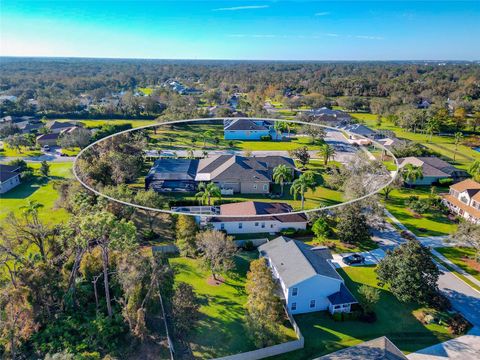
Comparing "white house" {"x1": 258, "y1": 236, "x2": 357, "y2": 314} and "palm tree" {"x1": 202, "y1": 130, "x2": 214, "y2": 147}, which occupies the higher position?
"palm tree" {"x1": 202, "y1": 130, "x2": 214, "y2": 147}

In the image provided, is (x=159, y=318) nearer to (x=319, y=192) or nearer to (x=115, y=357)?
(x=115, y=357)

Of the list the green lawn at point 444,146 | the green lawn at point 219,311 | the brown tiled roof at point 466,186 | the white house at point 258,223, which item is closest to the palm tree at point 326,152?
the white house at point 258,223

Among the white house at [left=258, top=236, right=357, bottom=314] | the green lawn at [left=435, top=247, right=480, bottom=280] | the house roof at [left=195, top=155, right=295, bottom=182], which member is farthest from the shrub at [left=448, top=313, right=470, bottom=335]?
the house roof at [left=195, top=155, right=295, bottom=182]

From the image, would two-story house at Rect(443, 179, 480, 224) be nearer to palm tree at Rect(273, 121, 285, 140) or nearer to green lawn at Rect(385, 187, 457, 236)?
green lawn at Rect(385, 187, 457, 236)

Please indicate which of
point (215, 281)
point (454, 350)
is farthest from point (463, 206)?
point (215, 281)

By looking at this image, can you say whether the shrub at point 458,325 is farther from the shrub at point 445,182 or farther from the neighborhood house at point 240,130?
the shrub at point 445,182

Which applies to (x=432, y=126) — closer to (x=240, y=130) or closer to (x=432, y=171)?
(x=432, y=171)

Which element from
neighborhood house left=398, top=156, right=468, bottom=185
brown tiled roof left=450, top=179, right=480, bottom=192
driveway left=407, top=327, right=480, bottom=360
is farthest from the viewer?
neighborhood house left=398, top=156, right=468, bottom=185
